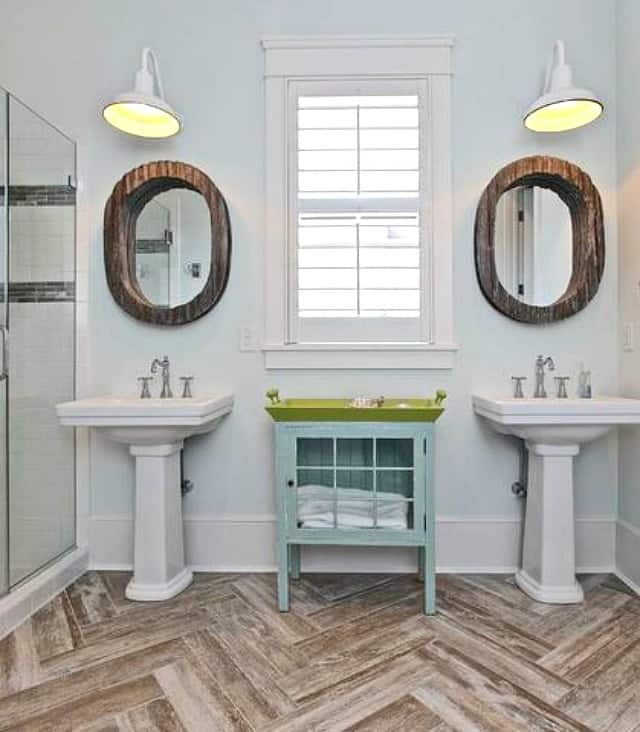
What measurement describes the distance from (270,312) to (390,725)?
1668mm

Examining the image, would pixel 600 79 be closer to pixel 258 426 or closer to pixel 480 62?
pixel 480 62

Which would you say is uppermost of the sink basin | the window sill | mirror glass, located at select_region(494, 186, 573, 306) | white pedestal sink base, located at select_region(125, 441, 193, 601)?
mirror glass, located at select_region(494, 186, 573, 306)

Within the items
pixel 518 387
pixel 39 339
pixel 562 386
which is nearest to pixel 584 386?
pixel 562 386

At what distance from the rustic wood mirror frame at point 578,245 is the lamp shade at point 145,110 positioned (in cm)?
144

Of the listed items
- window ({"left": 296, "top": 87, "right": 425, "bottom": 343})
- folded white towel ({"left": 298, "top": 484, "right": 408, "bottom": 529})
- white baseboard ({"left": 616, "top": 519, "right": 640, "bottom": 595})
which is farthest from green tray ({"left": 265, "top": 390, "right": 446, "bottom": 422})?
white baseboard ({"left": 616, "top": 519, "right": 640, "bottom": 595})

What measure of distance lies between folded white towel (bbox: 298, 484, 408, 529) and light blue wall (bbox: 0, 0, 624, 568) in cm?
46

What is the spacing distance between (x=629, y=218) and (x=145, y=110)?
2163 millimetres

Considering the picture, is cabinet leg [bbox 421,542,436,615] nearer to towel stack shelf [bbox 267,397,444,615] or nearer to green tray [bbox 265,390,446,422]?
towel stack shelf [bbox 267,397,444,615]

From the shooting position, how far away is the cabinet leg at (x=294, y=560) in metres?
2.41

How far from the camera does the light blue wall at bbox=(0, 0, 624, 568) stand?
2.47m

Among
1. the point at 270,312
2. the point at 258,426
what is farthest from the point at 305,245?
the point at 258,426

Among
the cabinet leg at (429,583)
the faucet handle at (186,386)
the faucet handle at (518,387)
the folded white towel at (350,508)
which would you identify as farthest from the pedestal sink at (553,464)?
the faucet handle at (186,386)

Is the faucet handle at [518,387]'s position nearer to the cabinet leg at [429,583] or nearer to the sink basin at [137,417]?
the cabinet leg at [429,583]

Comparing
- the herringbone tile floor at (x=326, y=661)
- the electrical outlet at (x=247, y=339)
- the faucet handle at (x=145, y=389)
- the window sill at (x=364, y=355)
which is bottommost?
the herringbone tile floor at (x=326, y=661)
